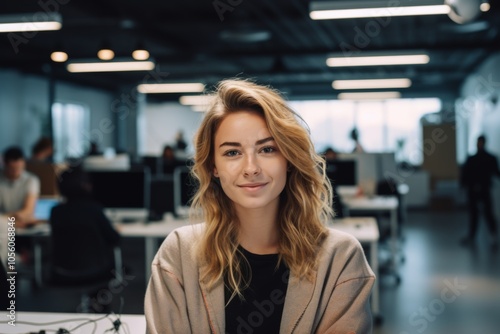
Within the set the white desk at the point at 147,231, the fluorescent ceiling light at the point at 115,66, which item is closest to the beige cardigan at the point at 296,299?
the white desk at the point at 147,231

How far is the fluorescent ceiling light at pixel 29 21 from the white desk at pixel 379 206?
3814mm

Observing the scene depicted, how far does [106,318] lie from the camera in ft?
6.93

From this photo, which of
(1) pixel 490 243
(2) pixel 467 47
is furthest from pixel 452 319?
(2) pixel 467 47

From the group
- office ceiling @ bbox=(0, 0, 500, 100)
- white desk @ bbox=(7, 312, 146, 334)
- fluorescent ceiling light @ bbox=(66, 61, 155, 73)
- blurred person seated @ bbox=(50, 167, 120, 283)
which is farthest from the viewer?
fluorescent ceiling light @ bbox=(66, 61, 155, 73)

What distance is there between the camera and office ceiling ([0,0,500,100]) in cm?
887

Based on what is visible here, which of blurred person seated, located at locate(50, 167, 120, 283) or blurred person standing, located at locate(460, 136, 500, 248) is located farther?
blurred person standing, located at locate(460, 136, 500, 248)

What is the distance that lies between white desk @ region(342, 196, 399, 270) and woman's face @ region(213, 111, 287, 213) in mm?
4844

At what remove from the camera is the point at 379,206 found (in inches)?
269

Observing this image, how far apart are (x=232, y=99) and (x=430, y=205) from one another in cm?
1349

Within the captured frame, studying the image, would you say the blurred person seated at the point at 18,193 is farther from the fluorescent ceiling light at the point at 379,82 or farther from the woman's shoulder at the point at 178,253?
the fluorescent ceiling light at the point at 379,82

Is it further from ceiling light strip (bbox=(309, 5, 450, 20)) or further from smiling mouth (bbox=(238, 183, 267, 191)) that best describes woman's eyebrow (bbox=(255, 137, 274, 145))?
ceiling light strip (bbox=(309, 5, 450, 20))

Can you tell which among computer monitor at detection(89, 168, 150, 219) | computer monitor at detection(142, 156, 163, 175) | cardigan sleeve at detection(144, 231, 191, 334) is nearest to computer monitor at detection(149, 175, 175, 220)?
computer monitor at detection(89, 168, 150, 219)

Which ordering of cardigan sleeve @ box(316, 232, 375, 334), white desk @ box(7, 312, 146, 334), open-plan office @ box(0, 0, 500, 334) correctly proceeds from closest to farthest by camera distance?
cardigan sleeve @ box(316, 232, 375, 334), white desk @ box(7, 312, 146, 334), open-plan office @ box(0, 0, 500, 334)

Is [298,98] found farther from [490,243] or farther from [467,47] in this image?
[490,243]
